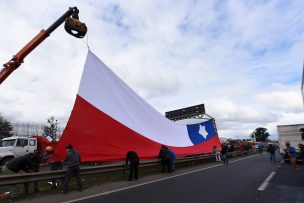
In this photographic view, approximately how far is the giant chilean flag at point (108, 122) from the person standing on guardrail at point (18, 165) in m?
0.88

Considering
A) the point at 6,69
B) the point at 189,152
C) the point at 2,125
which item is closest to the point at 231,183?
the point at 189,152

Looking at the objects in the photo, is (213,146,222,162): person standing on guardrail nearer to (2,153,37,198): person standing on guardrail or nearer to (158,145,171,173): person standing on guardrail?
(158,145,171,173): person standing on guardrail

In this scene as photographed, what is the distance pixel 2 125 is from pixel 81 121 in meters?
64.2

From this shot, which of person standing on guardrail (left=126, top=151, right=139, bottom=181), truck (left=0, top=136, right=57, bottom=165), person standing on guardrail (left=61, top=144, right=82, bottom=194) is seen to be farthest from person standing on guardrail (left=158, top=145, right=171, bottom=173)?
truck (left=0, top=136, right=57, bottom=165)

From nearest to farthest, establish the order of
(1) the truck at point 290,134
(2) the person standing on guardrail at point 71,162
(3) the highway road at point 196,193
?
(3) the highway road at point 196,193
(2) the person standing on guardrail at point 71,162
(1) the truck at point 290,134

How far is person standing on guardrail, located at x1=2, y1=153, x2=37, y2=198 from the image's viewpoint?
980 centimetres

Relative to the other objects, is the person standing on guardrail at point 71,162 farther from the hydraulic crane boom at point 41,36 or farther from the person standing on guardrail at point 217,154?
the person standing on guardrail at point 217,154

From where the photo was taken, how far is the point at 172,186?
35.8 ft

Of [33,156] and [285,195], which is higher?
[33,156]

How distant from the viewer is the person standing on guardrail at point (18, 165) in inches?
386

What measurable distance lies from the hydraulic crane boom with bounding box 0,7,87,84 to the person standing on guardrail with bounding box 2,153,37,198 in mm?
3626

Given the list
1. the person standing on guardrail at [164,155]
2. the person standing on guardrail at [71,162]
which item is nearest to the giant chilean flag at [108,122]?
the person standing on guardrail at [164,155]

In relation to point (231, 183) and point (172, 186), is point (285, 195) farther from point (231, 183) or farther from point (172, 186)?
point (172, 186)

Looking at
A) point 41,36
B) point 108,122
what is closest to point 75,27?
→ point 41,36
